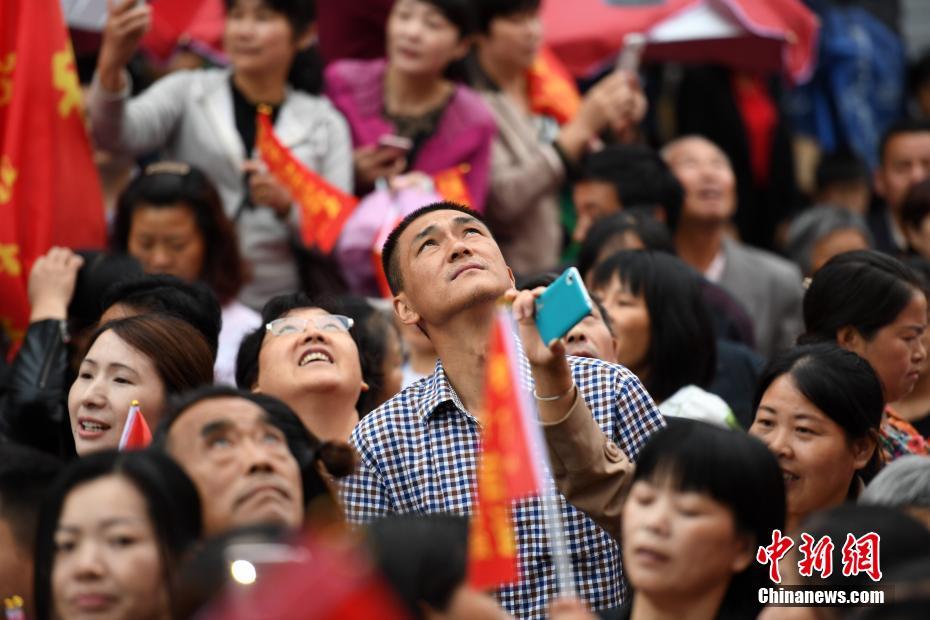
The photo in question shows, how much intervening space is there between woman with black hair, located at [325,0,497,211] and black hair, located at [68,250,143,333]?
1343 millimetres

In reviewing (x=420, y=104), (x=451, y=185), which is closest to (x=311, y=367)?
(x=451, y=185)

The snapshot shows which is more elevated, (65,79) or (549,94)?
(65,79)

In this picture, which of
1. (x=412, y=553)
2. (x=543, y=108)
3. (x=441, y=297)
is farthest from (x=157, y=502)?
(x=543, y=108)

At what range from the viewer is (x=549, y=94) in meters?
8.24

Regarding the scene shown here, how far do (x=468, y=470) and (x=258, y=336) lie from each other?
114 centimetres

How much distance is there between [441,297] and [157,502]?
4.31 feet

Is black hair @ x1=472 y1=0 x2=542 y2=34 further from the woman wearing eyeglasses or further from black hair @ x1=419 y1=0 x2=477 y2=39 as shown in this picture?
the woman wearing eyeglasses

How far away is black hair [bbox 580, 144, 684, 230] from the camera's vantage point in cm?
771

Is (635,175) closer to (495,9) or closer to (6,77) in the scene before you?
(495,9)

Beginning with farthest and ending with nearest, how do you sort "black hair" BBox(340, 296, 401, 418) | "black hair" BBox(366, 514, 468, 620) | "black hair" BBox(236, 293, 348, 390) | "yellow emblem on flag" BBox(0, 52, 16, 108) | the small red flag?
1. the small red flag
2. "yellow emblem on flag" BBox(0, 52, 16, 108)
3. "black hair" BBox(340, 296, 401, 418)
4. "black hair" BBox(236, 293, 348, 390)
5. "black hair" BBox(366, 514, 468, 620)

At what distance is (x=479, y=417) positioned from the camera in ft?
15.8

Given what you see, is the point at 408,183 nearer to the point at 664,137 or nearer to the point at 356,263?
the point at 356,263

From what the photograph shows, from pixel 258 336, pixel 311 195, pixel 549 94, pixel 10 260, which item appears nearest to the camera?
pixel 258 336

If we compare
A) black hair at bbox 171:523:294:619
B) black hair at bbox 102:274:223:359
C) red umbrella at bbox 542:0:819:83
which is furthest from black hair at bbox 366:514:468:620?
red umbrella at bbox 542:0:819:83
